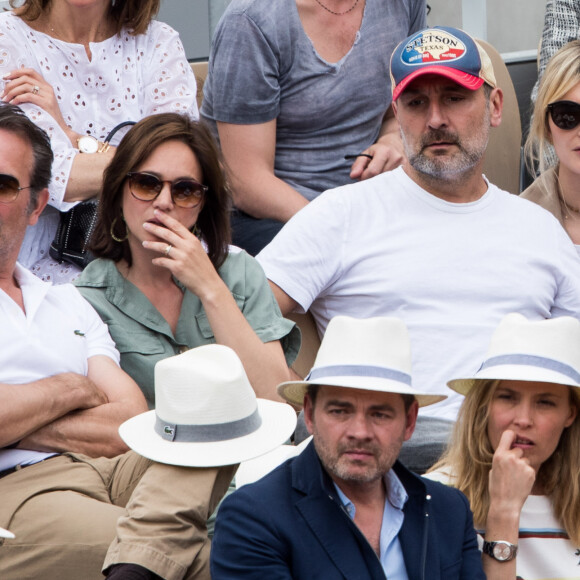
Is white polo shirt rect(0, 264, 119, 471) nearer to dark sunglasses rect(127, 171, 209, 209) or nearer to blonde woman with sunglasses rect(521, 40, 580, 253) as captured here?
dark sunglasses rect(127, 171, 209, 209)

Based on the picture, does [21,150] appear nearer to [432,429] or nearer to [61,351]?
[61,351]

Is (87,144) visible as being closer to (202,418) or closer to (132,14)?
(132,14)

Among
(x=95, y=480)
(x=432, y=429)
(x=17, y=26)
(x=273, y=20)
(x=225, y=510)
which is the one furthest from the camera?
(x=273, y=20)

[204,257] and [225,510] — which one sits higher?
[204,257]

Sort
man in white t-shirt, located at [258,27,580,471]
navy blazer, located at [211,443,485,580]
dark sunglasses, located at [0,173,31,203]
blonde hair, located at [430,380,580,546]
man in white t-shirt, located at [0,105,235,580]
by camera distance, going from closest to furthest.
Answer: navy blazer, located at [211,443,485,580] < man in white t-shirt, located at [0,105,235,580] < blonde hair, located at [430,380,580,546] < dark sunglasses, located at [0,173,31,203] < man in white t-shirt, located at [258,27,580,471]

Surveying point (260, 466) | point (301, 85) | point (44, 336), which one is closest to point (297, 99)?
point (301, 85)

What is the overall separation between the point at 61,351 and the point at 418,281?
1141 millimetres

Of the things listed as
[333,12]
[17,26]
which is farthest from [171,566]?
[333,12]

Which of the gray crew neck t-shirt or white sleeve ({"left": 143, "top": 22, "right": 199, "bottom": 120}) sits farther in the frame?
the gray crew neck t-shirt

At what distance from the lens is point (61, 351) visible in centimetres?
318

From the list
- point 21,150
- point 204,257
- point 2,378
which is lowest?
point 2,378

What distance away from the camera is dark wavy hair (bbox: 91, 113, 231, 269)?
11.6 feet

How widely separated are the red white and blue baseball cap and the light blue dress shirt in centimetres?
161

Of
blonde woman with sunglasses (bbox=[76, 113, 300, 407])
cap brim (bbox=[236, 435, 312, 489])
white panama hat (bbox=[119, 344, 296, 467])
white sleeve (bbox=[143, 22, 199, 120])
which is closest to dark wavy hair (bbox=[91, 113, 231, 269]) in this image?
blonde woman with sunglasses (bbox=[76, 113, 300, 407])
